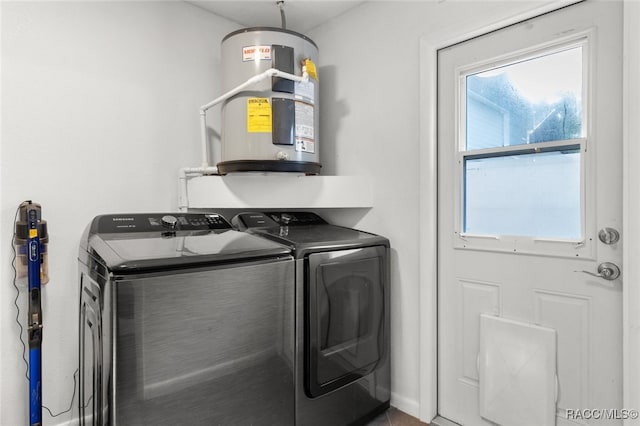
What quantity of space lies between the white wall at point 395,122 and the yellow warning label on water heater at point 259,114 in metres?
0.68

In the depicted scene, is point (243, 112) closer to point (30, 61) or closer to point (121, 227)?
point (121, 227)

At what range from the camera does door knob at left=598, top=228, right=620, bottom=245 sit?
142 centimetres

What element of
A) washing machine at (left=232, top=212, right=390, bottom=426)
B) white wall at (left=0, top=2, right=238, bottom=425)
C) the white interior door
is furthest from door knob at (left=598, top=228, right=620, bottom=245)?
white wall at (left=0, top=2, right=238, bottom=425)

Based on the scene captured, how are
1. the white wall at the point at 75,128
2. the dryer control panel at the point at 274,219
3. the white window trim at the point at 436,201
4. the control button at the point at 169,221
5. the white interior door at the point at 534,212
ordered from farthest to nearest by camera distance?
1. the dryer control panel at the point at 274,219
2. the control button at the point at 169,221
3. the white wall at the point at 75,128
4. the white interior door at the point at 534,212
5. the white window trim at the point at 436,201

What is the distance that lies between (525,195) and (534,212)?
3.5 inches

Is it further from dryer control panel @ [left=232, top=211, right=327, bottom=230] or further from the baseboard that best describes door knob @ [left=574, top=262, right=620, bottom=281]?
dryer control panel @ [left=232, top=211, right=327, bottom=230]

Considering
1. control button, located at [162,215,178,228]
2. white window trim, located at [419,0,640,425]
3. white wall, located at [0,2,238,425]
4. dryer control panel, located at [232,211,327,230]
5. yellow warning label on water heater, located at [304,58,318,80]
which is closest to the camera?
white window trim, located at [419,0,640,425]

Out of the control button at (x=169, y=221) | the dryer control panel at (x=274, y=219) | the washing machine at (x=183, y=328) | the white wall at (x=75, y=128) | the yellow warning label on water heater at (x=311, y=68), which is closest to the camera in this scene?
the washing machine at (x=183, y=328)

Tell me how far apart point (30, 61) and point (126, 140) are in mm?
524

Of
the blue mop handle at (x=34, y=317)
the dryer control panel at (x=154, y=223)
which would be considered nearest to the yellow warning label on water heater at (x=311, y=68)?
the dryer control panel at (x=154, y=223)

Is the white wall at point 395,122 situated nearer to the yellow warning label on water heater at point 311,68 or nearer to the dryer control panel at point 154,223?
the yellow warning label on water heater at point 311,68

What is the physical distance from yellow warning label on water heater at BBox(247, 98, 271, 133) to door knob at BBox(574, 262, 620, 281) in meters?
1.64

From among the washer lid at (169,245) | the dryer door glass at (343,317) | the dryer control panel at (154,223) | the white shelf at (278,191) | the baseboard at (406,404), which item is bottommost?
the baseboard at (406,404)

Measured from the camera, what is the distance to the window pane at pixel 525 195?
155cm
